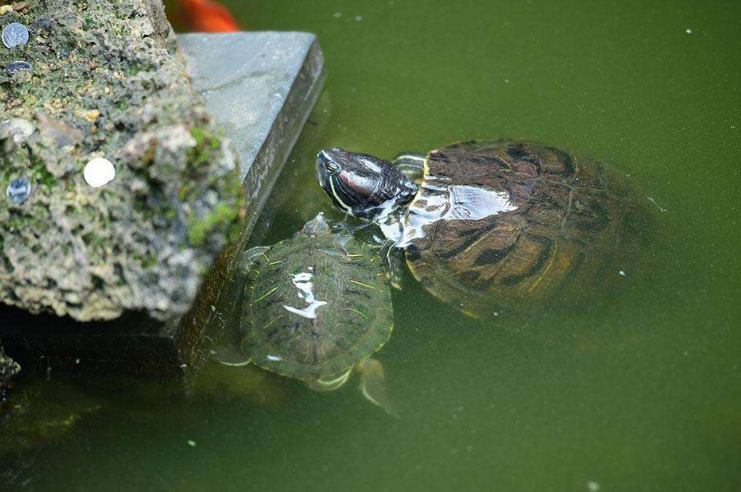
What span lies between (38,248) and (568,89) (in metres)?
2.87

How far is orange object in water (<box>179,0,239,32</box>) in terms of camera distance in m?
4.40

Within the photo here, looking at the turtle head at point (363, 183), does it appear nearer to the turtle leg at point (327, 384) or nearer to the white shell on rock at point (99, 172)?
the turtle leg at point (327, 384)

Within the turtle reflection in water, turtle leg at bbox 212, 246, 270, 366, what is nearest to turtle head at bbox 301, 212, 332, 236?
the turtle reflection in water

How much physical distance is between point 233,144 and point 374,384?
4.32ft

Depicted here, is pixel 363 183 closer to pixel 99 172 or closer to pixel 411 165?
pixel 411 165

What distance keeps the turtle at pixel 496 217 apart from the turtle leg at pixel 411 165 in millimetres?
56

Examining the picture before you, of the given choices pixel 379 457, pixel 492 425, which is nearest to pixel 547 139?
pixel 492 425

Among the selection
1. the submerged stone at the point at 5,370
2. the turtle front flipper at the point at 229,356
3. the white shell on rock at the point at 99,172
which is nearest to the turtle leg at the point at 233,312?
the turtle front flipper at the point at 229,356

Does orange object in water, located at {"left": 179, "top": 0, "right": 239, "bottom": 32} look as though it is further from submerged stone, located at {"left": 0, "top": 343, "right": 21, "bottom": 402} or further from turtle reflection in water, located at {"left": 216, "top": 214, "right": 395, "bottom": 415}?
submerged stone, located at {"left": 0, "top": 343, "right": 21, "bottom": 402}

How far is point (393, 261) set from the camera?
3.00 m

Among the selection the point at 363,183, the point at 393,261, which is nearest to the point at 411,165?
the point at 363,183

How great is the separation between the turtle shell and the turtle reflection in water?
27cm

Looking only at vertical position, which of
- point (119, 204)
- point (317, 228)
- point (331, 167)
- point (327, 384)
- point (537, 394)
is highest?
point (119, 204)

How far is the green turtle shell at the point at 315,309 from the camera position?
255cm
